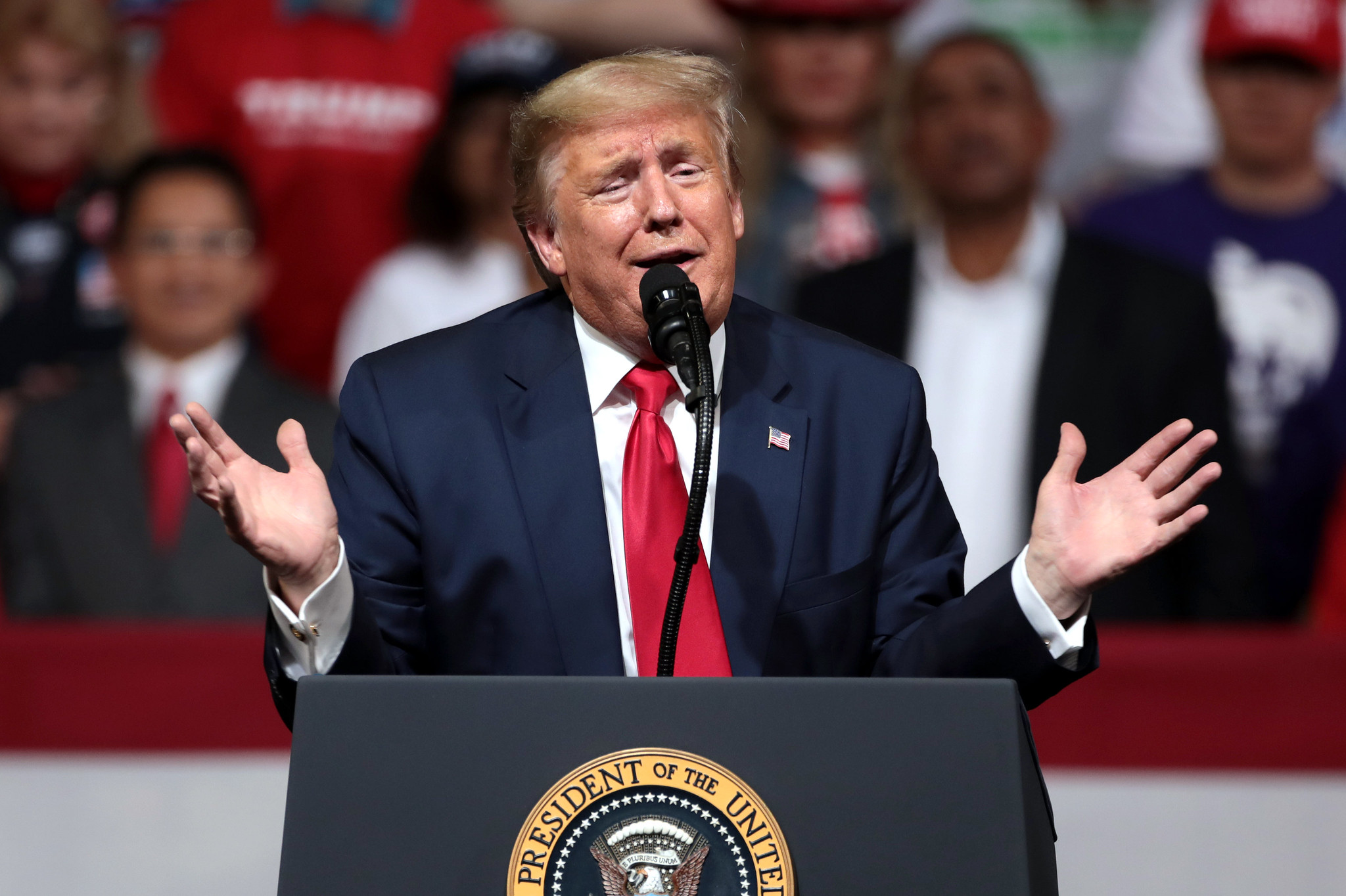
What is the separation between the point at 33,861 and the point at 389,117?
2.22 m

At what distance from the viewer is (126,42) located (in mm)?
4293

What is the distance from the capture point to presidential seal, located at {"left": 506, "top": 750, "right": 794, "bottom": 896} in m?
1.25

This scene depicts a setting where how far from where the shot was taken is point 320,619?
1492 millimetres

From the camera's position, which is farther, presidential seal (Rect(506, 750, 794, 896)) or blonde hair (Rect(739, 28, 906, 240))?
blonde hair (Rect(739, 28, 906, 240))

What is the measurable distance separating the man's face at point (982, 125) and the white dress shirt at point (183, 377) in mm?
1574

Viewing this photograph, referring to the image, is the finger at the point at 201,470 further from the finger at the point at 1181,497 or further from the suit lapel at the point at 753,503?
the finger at the point at 1181,497

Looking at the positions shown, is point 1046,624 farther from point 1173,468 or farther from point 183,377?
point 183,377

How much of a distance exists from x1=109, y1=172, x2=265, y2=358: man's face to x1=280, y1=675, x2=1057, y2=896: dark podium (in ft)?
8.62

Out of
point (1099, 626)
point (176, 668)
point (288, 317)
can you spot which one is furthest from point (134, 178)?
point (1099, 626)

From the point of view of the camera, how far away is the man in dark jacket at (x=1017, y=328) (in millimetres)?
3379

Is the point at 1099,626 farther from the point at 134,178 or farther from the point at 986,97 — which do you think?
the point at 134,178

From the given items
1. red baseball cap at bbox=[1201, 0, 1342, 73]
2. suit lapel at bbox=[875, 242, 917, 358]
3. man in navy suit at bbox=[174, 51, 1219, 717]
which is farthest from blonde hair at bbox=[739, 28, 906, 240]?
man in navy suit at bbox=[174, 51, 1219, 717]

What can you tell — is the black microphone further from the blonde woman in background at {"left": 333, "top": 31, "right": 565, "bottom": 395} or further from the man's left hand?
the blonde woman in background at {"left": 333, "top": 31, "right": 565, "bottom": 395}

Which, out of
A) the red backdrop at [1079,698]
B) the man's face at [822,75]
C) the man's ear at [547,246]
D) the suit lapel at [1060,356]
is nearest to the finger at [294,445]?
the man's ear at [547,246]
